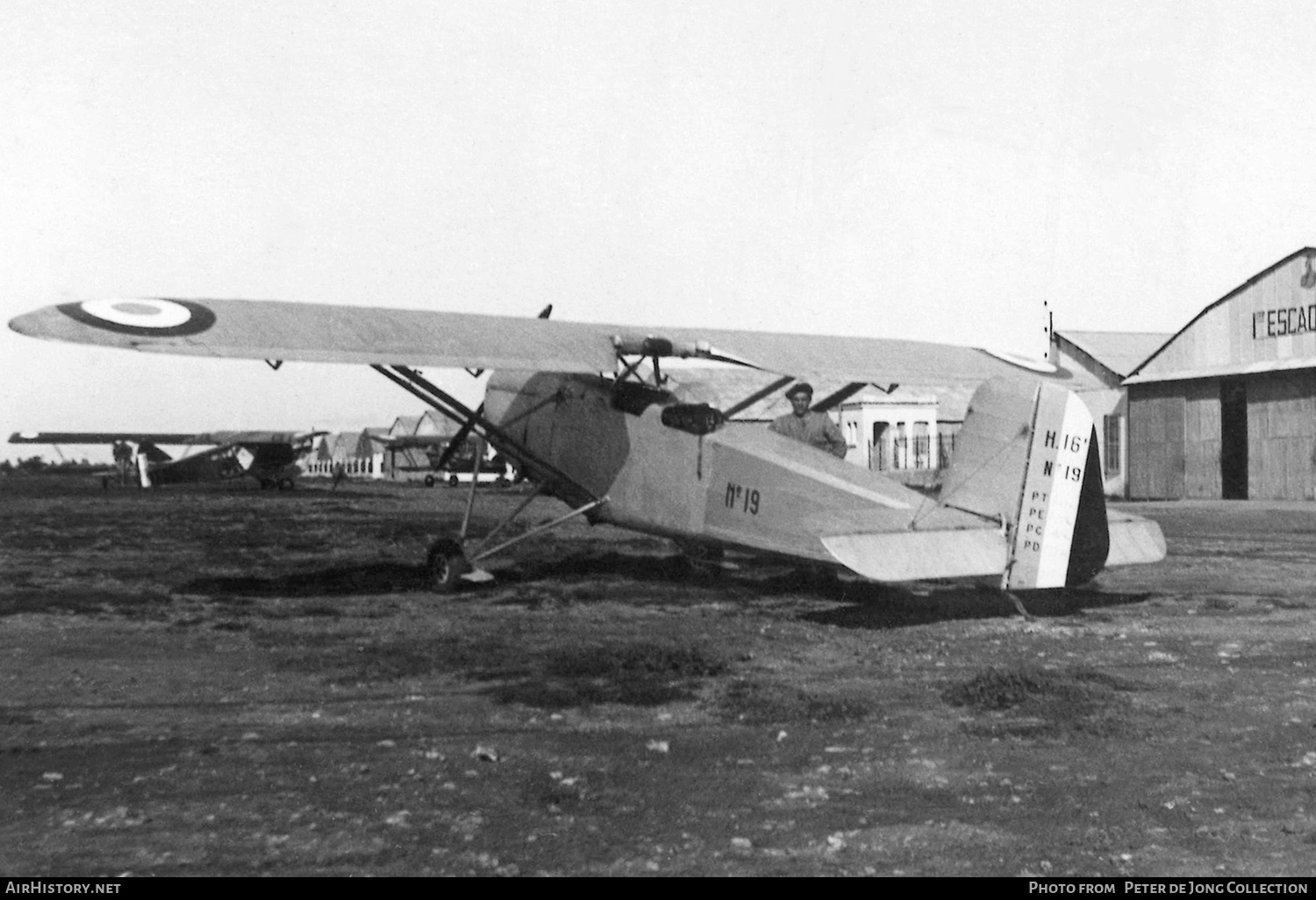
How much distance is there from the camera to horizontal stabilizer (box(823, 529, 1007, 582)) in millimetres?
7109

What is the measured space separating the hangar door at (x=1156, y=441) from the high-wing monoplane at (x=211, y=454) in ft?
89.8

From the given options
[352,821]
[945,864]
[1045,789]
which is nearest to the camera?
[945,864]

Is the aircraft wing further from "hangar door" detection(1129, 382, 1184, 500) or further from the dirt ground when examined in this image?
"hangar door" detection(1129, 382, 1184, 500)

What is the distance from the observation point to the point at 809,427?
1217cm

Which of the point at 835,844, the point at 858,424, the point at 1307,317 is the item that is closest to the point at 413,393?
the point at 835,844

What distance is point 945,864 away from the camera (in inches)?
133

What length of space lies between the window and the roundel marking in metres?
29.0

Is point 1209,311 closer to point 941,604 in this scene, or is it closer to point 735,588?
point 735,588

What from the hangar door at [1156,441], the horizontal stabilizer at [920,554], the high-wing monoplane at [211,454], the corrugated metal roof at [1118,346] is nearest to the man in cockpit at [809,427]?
the horizontal stabilizer at [920,554]

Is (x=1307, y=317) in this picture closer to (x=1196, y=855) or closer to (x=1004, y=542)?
(x=1004, y=542)

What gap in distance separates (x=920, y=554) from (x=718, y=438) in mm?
2736

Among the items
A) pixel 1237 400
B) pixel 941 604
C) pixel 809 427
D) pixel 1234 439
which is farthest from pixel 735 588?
pixel 1237 400

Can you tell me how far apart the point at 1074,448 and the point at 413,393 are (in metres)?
5.59

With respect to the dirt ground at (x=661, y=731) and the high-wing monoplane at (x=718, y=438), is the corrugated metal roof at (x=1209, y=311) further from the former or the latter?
the dirt ground at (x=661, y=731)
